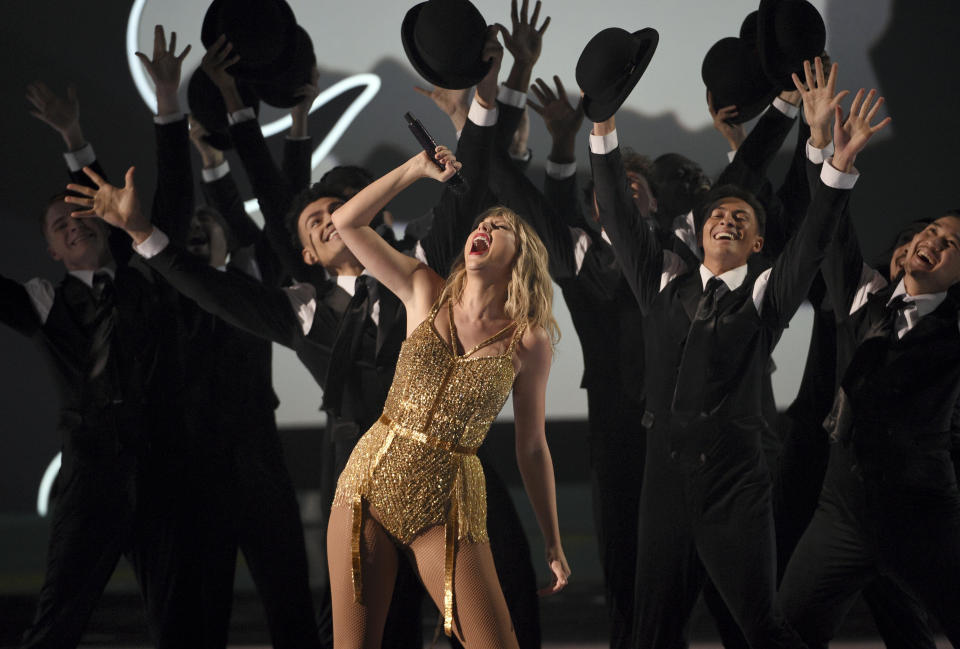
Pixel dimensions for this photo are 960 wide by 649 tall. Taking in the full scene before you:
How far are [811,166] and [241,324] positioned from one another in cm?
202

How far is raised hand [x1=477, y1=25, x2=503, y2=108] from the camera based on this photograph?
3.39 m

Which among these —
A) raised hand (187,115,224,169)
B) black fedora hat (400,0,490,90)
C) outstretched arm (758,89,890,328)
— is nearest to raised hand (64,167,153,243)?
raised hand (187,115,224,169)

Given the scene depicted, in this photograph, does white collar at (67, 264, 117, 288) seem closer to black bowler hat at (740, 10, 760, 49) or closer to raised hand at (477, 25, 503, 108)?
raised hand at (477, 25, 503, 108)

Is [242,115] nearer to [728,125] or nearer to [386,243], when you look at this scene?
[386,243]

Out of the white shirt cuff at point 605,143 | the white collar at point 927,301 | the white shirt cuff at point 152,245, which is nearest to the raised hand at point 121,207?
the white shirt cuff at point 152,245

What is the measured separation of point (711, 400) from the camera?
329 cm

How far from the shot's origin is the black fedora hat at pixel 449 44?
3.37 meters

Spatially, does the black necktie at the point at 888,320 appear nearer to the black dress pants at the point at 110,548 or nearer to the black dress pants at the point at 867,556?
the black dress pants at the point at 867,556

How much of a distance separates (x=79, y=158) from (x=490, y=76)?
→ 1.55 m

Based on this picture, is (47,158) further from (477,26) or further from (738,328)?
(738,328)

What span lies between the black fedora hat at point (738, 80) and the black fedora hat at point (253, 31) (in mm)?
1620

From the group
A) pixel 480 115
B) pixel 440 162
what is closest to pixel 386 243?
pixel 440 162

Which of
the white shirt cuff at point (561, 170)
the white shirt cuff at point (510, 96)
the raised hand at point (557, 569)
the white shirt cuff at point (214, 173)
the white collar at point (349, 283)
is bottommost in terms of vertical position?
the raised hand at point (557, 569)

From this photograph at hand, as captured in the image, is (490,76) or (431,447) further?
(490,76)
